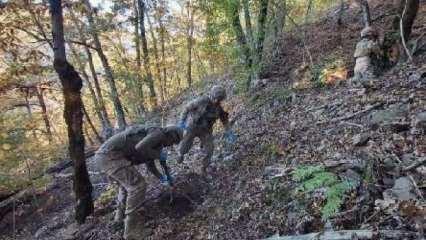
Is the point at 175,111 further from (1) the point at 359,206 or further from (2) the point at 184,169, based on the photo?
(1) the point at 359,206

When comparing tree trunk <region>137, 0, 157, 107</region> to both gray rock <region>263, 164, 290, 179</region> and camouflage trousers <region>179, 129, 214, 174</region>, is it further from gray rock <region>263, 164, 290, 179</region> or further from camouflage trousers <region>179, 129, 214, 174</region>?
gray rock <region>263, 164, 290, 179</region>

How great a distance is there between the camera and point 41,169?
16234mm

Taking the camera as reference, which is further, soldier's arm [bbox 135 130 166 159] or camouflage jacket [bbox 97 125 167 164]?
camouflage jacket [bbox 97 125 167 164]

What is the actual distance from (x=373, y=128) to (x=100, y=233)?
5017 millimetres

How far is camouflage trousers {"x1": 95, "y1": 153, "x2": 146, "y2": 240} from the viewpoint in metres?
7.38

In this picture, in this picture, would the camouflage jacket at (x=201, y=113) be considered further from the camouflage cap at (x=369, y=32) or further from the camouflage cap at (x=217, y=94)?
the camouflage cap at (x=369, y=32)

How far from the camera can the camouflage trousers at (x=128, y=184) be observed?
7375mm

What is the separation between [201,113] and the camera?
8.75 metres

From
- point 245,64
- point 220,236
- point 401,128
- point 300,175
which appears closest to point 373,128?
point 401,128

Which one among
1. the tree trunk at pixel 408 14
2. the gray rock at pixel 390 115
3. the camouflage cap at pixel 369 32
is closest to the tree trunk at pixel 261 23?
the camouflage cap at pixel 369 32

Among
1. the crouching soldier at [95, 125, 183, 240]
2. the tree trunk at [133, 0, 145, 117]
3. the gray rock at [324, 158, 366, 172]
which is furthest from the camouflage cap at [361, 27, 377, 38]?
the tree trunk at [133, 0, 145, 117]

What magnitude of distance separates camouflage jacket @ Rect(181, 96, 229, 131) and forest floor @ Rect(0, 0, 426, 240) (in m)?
0.93

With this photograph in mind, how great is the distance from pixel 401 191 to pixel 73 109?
6165mm

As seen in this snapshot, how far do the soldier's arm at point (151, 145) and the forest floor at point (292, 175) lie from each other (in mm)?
991
